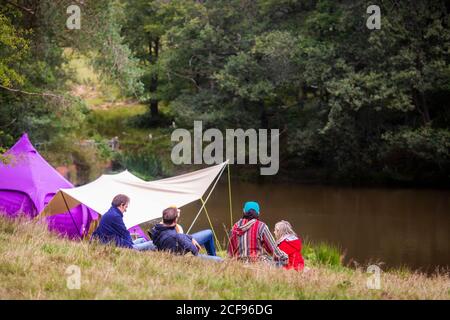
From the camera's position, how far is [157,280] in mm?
5605

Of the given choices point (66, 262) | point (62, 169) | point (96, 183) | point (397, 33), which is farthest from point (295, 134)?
point (66, 262)

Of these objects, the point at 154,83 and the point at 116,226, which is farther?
the point at 154,83

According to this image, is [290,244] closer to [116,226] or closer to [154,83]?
[116,226]

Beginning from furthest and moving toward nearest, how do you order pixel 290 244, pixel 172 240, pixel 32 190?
pixel 32 190, pixel 172 240, pixel 290 244

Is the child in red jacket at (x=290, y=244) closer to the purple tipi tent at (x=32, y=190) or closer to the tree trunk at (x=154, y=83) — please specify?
the purple tipi tent at (x=32, y=190)

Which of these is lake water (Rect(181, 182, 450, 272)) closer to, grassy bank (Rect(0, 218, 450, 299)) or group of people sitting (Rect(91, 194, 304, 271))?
group of people sitting (Rect(91, 194, 304, 271))

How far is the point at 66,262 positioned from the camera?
6355 millimetres

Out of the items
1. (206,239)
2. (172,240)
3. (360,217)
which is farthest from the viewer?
(360,217)

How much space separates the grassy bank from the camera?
521 centimetres

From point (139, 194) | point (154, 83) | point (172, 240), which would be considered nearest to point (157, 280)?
point (172, 240)

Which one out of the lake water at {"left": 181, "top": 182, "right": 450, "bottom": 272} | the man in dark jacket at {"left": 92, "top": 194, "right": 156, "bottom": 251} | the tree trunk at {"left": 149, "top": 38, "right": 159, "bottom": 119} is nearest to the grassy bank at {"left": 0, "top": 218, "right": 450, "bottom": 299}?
the man in dark jacket at {"left": 92, "top": 194, "right": 156, "bottom": 251}

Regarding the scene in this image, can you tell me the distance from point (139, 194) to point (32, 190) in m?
2.32

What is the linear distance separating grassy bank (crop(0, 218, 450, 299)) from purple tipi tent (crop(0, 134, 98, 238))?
452 cm

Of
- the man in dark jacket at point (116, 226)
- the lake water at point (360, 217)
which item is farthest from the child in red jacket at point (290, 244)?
the lake water at point (360, 217)
